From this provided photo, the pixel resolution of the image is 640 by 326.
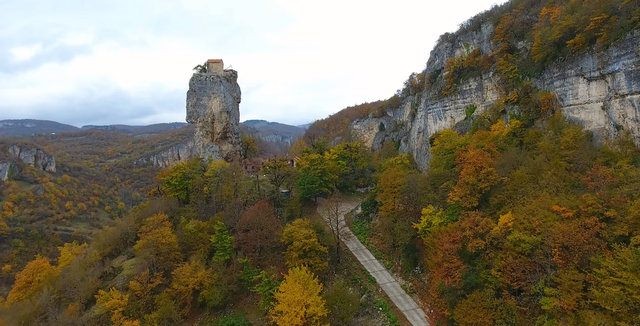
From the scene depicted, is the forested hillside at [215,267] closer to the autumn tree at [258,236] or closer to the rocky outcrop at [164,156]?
the autumn tree at [258,236]

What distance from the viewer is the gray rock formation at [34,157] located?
102625 mm

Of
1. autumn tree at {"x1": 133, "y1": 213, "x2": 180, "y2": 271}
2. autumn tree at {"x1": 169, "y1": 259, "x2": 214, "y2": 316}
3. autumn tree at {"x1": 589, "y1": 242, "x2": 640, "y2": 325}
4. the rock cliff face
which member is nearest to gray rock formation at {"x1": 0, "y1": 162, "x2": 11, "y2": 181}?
autumn tree at {"x1": 133, "y1": 213, "x2": 180, "y2": 271}

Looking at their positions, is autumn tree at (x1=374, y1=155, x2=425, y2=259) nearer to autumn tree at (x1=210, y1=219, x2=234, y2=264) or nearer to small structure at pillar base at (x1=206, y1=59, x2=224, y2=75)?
autumn tree at (x1=210, y1=219, x2=234, y2=264)

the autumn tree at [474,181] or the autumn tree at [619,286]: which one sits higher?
the autumn tree at [474,181]

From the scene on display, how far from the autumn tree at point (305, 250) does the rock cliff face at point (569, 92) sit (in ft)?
51.4

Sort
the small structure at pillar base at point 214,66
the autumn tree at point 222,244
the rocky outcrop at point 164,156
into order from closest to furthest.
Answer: the autumn tree at point 222,244
the small structure at pillar base at point 214,66
the rocky outcrop at point 164,156

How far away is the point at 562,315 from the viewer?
58.4ft

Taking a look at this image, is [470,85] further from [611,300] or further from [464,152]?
[611,300]

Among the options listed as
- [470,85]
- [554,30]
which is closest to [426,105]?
[470,85]

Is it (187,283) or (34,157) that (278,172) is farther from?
(34,157)

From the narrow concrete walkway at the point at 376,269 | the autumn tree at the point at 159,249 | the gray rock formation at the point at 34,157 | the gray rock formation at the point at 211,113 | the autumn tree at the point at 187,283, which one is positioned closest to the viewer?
the narrow concrete walkway at the point at 376,269

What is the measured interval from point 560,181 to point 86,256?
31628 millimetres

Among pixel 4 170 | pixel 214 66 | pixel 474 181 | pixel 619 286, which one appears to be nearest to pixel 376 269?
pixel 474 181

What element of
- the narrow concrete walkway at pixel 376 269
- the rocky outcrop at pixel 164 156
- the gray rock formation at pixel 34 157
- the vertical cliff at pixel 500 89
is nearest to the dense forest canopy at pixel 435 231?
the vertical cliff at pixel 500 89
